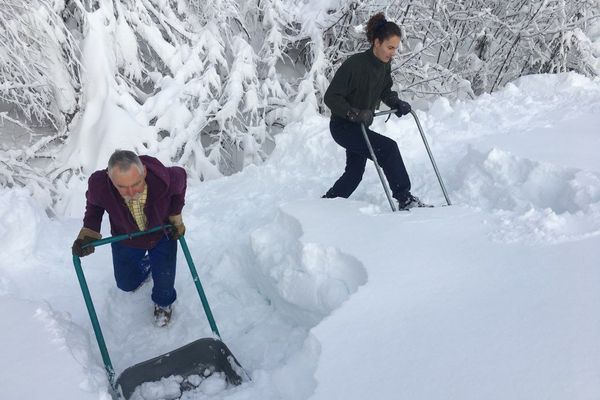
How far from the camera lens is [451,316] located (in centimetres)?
226

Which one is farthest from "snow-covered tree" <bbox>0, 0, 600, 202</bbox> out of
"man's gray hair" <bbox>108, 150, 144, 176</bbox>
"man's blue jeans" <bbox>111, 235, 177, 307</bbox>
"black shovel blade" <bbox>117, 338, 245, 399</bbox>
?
"black shovel blade" <bbox>117, 338, 245, 399</bbox>

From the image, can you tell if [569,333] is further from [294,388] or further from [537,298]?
[294,388]

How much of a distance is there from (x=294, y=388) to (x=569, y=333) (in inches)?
50.7

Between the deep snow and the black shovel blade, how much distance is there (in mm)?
83

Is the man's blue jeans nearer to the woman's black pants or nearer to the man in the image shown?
the man

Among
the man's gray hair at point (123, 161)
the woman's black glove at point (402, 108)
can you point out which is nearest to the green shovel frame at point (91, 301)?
the man's gray hair at point (123, 161)

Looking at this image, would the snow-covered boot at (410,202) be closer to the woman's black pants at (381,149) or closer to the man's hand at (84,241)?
the woman's black pants at (381,149)

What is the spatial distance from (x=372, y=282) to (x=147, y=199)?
1495 mm

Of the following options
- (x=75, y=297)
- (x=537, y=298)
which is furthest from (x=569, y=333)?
(x=75, y=297)

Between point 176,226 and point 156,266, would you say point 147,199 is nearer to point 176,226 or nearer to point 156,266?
point 176,226

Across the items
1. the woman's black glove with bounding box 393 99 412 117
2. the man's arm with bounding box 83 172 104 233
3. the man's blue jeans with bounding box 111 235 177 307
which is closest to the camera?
the man's arm with bounding box 83 172 104 233

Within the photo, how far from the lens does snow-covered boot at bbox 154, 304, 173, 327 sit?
3.51 metres

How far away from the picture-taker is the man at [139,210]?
2.62 meters

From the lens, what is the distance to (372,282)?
268 centimetres
